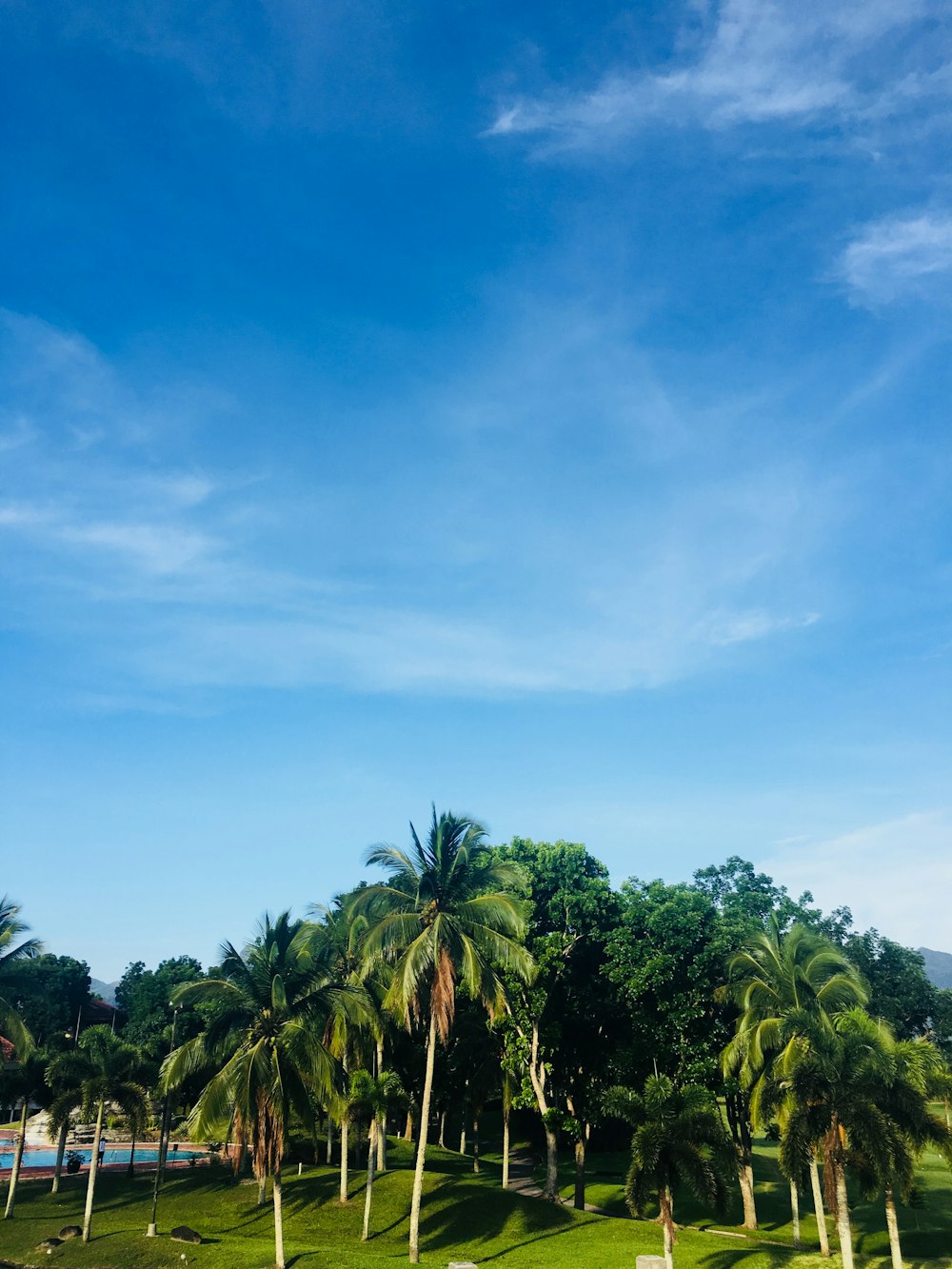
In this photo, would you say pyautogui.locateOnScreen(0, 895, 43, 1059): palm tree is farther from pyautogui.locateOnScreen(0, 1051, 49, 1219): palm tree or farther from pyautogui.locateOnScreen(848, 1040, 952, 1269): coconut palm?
pyautogui.locateOnScreen(848, 1040, 952, 1269): coconut palm

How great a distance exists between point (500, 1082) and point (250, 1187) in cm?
1465

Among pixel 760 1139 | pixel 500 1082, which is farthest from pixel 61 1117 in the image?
pixel 760 1139

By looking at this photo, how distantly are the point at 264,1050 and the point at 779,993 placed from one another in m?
22.2

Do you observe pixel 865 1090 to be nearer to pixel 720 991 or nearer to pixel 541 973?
pixel 720 991

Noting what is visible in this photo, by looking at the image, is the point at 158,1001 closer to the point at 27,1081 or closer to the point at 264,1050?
the point at 27,1081

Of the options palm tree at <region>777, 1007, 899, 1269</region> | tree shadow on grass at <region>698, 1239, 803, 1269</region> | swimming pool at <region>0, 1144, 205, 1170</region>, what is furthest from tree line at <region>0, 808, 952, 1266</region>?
swimming pool at <region>0, 1144, 205, 1170</region>

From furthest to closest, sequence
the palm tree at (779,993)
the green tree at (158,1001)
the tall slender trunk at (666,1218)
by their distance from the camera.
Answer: the green tree at (158,1001)
the palm tree at (779,993)
the tall slender trunk at (666,1218)

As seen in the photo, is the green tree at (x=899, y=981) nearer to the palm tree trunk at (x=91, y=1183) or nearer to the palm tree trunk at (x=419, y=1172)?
the palm tree trunk at (x=419, y=1172)

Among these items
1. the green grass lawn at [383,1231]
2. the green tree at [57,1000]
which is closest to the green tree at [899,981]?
the green grass lawn at [383,1231]

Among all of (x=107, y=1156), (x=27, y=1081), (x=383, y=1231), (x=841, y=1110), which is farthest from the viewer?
(x=107, y=1156)

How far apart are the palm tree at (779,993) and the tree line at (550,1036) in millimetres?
133

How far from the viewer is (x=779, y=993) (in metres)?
40.8

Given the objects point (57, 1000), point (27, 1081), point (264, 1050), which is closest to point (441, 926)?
point (264, 1050)

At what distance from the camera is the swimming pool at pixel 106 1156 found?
67.6m
